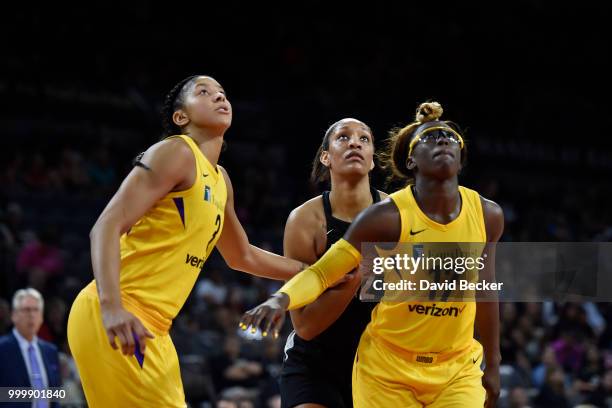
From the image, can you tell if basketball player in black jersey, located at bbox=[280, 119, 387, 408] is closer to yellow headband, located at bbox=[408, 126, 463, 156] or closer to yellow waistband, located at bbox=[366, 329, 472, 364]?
yellow waistband, located at bbox=[366, 329, 472, 364]

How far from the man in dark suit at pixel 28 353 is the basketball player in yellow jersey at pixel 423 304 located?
345 centimetres

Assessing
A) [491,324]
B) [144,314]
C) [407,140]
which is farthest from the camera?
[407,140]

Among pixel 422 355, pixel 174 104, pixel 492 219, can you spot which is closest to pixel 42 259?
pixel 174 104

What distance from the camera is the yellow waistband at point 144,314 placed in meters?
3.66

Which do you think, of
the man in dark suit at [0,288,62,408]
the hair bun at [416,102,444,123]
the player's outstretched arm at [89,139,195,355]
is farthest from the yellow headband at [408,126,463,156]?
the man in dark suit at [0,288,62,408]

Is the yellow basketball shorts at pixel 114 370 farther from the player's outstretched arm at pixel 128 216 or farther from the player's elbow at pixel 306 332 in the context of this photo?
the player's elbow at pixel 306 332

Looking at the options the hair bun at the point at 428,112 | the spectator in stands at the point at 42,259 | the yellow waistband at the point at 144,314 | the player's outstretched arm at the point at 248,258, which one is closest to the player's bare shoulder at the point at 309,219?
the player's outstretched arm at the point at 248,258

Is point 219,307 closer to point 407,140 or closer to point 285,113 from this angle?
point 285,113

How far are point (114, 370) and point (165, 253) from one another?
0.53 metres

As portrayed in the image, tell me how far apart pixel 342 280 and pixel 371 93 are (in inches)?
400

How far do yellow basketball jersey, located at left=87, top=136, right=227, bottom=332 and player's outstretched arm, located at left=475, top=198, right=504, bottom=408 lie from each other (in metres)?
1.28

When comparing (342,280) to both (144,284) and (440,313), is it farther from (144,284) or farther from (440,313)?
(144,284)

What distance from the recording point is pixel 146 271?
371cm

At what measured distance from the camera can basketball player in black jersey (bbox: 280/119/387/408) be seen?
175 inches
